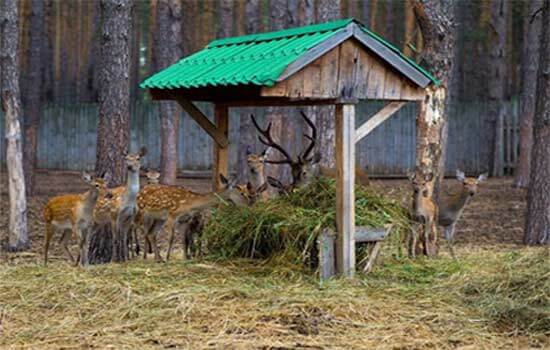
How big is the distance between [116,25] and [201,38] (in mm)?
29200

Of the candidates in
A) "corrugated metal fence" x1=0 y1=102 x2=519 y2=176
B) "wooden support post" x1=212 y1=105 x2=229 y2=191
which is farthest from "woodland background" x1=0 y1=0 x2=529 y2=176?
"wooden support post" x1=212 y1=105 x2=229 y2=191

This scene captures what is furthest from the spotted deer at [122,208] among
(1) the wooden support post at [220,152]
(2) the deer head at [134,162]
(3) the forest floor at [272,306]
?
(1) the wooden support post at [220,152]

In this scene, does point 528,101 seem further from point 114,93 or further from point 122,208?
point 122,208

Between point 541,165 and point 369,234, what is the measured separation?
4.37 meters

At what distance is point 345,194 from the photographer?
8.78m

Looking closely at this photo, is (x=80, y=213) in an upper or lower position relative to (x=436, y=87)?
lower

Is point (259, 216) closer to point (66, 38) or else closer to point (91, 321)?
point (91, 321)

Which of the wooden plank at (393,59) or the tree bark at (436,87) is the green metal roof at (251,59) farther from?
the tree bark at (436,87)

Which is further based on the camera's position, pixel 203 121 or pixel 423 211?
pixel 423 211

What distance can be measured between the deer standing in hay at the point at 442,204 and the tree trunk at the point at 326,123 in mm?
2346

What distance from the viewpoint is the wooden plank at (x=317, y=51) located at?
8.37 meters

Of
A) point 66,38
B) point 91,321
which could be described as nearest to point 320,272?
point 91,321

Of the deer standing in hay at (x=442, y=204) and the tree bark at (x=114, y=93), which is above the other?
the tree bark at (x=114, y=93)

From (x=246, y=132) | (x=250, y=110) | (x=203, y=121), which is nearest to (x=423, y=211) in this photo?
(x=203, y=121)
